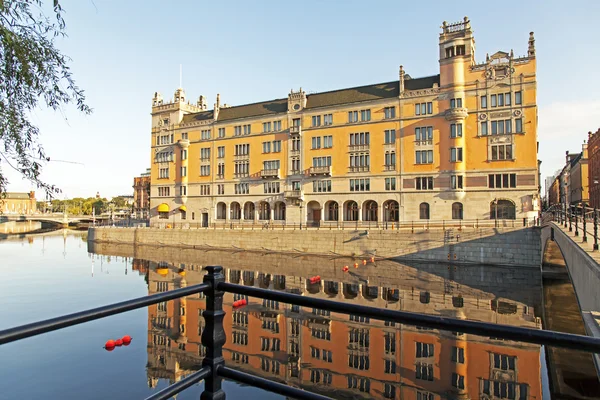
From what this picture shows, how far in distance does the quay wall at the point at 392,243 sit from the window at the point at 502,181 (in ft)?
38.4

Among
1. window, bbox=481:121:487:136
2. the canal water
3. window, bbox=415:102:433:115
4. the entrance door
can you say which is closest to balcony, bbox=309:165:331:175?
the entrance door

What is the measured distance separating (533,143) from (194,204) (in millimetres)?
52684

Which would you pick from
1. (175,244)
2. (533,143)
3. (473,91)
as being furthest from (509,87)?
(175,244)

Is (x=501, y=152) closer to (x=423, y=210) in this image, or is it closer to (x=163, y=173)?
(x=423, y=210)

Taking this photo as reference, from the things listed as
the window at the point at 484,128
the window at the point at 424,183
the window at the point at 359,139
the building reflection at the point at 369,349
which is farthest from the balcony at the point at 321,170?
the building reflection at the point at 369,349

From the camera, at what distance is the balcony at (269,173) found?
6291 centimetres

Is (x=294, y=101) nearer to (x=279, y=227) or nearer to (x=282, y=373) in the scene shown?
(x=279, y=227)

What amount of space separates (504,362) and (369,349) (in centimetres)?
563

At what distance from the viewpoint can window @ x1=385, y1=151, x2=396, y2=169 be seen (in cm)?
5484

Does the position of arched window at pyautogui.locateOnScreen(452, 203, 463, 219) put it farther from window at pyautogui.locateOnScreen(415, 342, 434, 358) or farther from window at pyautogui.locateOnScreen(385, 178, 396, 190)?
window at pyautogui.locateOnScreen(415, 342, 434, 358)

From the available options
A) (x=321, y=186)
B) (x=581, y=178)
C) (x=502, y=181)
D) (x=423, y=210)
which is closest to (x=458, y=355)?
(x=423, y=210)

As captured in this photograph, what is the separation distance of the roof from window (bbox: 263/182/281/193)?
38.5ft

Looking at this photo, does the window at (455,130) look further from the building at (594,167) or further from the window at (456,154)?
the building at (594,167)

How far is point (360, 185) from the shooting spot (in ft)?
186
